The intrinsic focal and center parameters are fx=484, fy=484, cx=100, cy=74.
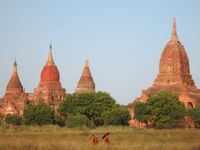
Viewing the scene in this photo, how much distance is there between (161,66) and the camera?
7244cm

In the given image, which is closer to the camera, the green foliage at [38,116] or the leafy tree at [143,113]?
the leafy tree at [143,113]

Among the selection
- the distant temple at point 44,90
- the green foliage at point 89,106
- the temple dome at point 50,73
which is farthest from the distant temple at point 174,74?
the temple dome at point 50,73

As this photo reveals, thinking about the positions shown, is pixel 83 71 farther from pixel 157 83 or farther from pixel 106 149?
pixel 106 149

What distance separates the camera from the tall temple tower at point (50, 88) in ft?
262

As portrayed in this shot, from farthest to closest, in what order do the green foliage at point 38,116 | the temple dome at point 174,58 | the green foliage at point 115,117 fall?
1. the temple dome at point 174,58
2. the green foliage at point 38,116
3. the green foliage at point 115,117

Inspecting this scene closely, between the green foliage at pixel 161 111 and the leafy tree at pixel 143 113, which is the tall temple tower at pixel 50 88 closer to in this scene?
the leafy tree at pixel 143 113

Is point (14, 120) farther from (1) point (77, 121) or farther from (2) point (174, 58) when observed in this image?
(2) point (174, 58)

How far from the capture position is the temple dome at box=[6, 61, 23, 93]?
86062 millimetres

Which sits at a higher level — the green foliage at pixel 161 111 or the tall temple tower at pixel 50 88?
the tall temple tower at pixel 50 88

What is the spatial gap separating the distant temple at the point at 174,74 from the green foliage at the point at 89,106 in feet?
17.9

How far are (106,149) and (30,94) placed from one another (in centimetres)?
6376

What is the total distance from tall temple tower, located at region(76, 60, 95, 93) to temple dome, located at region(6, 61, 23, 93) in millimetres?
10654

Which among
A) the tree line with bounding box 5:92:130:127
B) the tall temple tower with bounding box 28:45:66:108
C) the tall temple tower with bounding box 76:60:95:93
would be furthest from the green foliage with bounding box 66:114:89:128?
the tall temple tower with bounding box 76:60:95:93

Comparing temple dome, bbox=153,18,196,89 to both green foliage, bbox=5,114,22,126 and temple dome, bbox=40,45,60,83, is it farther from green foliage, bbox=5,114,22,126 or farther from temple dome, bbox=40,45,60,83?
temple dome, bbox=40,45,60,83
